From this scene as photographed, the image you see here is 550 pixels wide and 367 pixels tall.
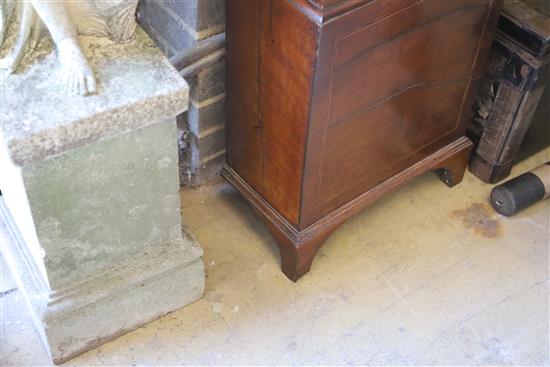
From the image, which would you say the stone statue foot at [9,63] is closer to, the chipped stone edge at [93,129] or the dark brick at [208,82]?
the chipped stone edge at [93,129]

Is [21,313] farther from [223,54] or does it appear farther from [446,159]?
[446,159]

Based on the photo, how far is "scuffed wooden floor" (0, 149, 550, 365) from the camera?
6.00 feet

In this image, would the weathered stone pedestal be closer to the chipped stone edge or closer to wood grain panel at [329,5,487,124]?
the chipped stone edge

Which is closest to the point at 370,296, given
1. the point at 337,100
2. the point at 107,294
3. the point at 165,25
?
the point at 337,100

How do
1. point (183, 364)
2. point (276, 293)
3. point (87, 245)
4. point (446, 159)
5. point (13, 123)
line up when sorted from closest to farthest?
point (13, 123) < point (87, 245) < point (183, 364) < point (276, 293) < point (446, 159)

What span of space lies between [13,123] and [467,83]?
1254 mm

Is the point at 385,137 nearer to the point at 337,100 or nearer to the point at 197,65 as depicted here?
the point at 337,100

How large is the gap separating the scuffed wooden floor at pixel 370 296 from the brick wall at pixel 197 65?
106 mm

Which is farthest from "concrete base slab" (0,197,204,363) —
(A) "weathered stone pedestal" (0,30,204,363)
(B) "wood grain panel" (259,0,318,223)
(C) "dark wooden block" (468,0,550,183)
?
(C) "dark wooden block" (468,0,550,183)

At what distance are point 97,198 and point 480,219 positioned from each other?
4.06 feet

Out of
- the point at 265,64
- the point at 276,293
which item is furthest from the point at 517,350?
the point at 265,64

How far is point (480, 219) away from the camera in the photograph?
2.21 m

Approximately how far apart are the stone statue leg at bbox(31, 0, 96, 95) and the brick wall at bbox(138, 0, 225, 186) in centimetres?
45

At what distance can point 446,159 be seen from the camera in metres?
2.16
